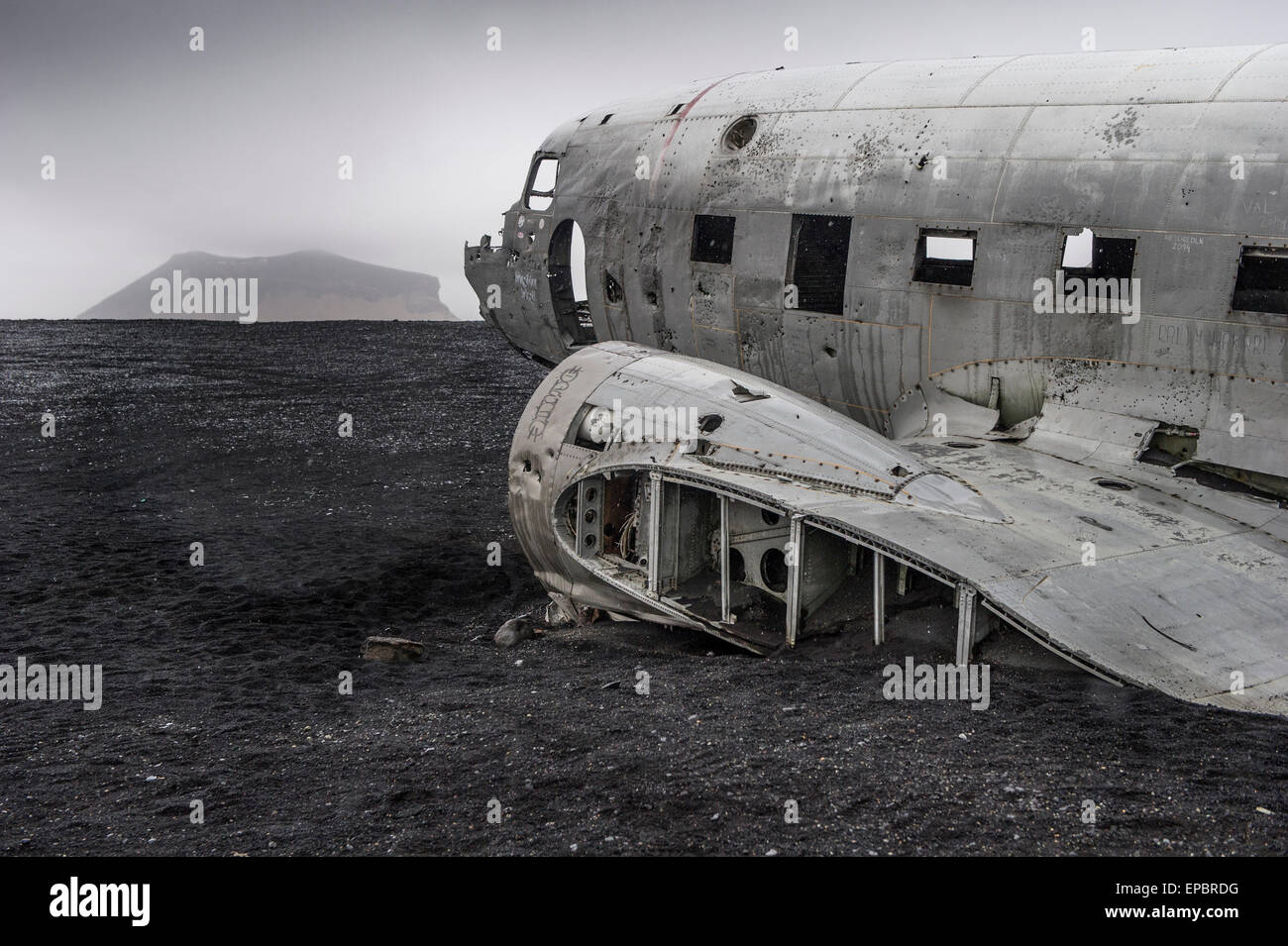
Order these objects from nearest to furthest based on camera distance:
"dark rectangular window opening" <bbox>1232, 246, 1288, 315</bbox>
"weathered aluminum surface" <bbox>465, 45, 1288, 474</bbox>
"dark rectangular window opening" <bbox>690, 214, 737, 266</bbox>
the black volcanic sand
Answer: the black volcanic sand → "dark rectangular window opening" <bbox>1232, 246, 1288, 315</bbox> → "weathered aluminum surface" <bbox>465, 45, 1288, 474</bbox> → "dark rectangular window opening" <bbox>690, 214, 737, 266</bbox>

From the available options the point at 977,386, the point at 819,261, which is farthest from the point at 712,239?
the point at 977,386

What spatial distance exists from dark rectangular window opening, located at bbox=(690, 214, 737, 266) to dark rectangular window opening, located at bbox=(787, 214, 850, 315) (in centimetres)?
111

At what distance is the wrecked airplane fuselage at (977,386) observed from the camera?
9.11 meters

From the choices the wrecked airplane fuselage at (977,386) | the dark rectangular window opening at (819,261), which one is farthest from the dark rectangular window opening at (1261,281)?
the dark rectangular window opening at (819,261)

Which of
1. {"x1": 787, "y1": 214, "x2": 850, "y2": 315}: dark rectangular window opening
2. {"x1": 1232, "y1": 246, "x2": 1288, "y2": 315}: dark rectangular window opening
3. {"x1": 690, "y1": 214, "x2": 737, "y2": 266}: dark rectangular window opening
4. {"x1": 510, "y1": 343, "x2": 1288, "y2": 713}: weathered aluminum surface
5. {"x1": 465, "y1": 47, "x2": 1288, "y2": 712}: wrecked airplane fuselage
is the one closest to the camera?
{"x1": 510, "y1": 343, "x2": 1288, "y2": 713}: weathered aluminum surface

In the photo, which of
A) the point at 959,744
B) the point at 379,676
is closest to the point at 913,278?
the point at 959,744

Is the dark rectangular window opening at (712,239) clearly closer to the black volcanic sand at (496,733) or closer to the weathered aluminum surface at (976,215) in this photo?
the weathered aluminum surface at (976,215)

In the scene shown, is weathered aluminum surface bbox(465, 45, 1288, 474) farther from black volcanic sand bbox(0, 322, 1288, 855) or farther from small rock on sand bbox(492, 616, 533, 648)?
small rock on sand bbox(492, 616, 533, 648)

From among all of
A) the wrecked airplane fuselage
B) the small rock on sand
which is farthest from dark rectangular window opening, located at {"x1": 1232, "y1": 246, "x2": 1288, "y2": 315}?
the small rock on sand

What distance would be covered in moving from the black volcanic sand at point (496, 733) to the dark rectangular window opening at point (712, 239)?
585 centimetres

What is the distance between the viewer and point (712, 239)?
586 inches

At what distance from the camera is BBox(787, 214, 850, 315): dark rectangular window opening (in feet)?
44.2

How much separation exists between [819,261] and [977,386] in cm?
282

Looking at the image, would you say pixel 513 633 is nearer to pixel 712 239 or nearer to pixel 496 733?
pixel 496 733
